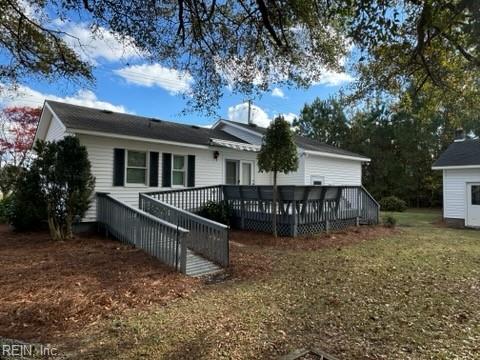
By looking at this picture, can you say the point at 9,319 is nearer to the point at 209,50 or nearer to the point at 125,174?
the point at 209,50

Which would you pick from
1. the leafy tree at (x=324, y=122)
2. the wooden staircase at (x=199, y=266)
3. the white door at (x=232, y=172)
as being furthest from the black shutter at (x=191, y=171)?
the leafy tree at (x=324, y=122)

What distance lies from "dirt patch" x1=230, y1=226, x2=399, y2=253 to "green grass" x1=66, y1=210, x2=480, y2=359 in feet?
6.98

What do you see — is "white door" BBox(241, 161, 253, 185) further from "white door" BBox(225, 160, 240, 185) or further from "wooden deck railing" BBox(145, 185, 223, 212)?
"wooden deck railing" BBox(145, 185, 223, 212)

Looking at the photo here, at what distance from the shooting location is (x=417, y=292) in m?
5.54

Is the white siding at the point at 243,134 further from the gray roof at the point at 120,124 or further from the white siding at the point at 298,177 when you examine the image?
the gray roof at the point at 120,124

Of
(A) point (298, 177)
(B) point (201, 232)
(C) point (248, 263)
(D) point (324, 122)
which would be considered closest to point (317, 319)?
(C) point (248, 263)

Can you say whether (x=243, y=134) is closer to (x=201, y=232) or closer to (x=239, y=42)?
(x=239, y=42)

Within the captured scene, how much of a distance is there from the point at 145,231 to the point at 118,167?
4258 mm

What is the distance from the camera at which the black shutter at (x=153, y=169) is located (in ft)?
39.0

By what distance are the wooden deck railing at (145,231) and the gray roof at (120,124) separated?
235 centimetres

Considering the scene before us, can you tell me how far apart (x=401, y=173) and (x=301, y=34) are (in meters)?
25.7

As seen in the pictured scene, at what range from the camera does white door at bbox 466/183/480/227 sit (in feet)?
52.7

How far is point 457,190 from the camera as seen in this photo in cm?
1700

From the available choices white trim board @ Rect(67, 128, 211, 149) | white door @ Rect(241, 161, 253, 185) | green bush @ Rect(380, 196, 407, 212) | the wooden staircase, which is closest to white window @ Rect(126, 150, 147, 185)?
white trim board @ Rect(67, 128, 211, 149)
